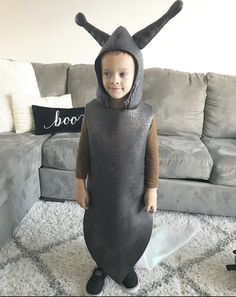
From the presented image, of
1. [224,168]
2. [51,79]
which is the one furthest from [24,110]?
[224,168]

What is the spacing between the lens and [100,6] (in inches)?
95.9

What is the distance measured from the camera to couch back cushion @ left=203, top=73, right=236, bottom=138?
2.16 metres

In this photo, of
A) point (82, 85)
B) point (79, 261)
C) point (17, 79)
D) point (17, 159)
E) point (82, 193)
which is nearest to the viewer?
point (82, 193)

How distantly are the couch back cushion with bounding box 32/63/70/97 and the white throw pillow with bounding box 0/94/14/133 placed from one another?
0.32 metres

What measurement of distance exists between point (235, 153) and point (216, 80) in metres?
0.64

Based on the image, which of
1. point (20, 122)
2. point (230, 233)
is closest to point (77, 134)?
point (20, 122)

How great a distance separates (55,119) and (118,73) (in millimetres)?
1047

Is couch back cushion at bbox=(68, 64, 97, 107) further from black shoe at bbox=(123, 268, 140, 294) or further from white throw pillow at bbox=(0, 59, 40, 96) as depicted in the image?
black shoe at bbox=(123, 268, 140, 294)

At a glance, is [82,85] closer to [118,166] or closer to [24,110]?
[24,110]

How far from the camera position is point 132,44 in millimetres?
1042

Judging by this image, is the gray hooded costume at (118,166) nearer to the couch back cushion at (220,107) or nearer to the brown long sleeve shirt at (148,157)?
the brown long sleeve shirt at (148,157)

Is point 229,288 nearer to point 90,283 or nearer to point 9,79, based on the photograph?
point 90,283

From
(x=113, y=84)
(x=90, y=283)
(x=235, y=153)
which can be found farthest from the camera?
(x=235, y=153)

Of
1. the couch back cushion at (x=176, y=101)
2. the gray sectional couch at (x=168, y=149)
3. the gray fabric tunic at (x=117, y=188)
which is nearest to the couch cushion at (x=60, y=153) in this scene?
the gray sectional couch at (x=168, y=149)
